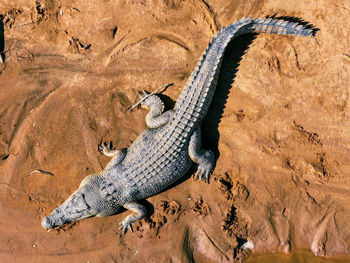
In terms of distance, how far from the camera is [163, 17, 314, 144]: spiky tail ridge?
4.38 m

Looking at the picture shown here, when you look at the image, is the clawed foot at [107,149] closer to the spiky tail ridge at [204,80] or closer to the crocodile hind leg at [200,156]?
the spiky tail ridge at [204,80]

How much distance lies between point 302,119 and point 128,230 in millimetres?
3904

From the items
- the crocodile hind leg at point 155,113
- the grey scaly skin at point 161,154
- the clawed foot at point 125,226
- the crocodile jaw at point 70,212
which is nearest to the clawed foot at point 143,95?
the crocodile hind leg at point 155,113

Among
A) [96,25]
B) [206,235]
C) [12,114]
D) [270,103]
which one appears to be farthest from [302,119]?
[12,114]

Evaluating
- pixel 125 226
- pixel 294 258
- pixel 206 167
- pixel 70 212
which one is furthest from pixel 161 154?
pixel 294 258

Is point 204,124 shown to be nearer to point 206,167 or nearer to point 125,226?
point 206,167

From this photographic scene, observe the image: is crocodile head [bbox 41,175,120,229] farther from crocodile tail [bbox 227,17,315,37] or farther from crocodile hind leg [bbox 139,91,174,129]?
crocodile tail [bbox 227,17,315,37]

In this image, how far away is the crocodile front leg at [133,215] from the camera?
15.1ft

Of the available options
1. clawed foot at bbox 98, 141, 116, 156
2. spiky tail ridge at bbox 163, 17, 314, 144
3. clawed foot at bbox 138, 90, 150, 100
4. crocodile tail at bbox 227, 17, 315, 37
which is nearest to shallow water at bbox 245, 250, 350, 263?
spiky tail ridge at bbox 163, 17, 314, 144

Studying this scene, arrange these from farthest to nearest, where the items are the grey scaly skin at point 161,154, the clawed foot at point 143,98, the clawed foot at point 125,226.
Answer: the clawed foot at point 143,98
the clawed foot at point 125,226
the grey scaly skin at point 161,154

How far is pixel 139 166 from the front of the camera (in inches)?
172

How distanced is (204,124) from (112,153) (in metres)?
1.82

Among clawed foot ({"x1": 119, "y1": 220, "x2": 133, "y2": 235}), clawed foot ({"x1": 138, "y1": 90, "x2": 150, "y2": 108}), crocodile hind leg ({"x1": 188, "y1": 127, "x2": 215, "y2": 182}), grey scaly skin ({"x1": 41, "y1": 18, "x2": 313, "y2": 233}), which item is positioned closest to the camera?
grey scaly skin ({"x1": 41, "y1": 18, "x2": 313, "y2": 233})

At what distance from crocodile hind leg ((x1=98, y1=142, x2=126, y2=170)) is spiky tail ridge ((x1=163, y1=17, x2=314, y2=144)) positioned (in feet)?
2.95
